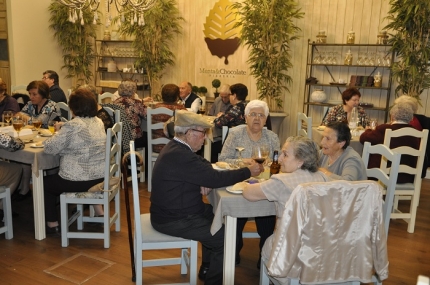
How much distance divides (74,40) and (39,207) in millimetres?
5631

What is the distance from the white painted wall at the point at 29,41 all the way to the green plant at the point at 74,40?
142 millimetres

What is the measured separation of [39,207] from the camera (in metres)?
3.67

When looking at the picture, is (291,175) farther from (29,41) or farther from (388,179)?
(29,41)

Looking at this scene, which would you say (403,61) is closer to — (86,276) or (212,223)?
(212,223)

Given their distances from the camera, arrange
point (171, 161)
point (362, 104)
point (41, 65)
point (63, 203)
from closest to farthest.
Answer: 1. point (171, 161)
2. point (63, 203)
3. point (362, 104)
4. point (41, 65)

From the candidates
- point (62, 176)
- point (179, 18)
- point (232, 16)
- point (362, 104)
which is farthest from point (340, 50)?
point (62, 176)

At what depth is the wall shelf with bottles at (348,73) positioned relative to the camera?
661 cm

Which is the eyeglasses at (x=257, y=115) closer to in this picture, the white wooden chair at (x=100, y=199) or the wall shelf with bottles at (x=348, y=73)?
the white wooden chair at (x=100, y=199)

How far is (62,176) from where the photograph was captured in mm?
3582

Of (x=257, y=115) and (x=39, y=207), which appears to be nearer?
(x=257, y=115)

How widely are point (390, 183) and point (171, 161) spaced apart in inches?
57.2

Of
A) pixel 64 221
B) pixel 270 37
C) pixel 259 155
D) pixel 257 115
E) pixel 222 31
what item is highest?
pixel 222 31

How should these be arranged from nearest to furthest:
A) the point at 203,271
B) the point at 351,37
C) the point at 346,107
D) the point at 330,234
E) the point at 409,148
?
the point at 330,234, the point at 203,271, the point at 409,148, the point at 346,107, the point at 351,37

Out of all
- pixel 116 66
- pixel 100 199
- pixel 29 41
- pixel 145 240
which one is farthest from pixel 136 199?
pixel 116 66
